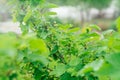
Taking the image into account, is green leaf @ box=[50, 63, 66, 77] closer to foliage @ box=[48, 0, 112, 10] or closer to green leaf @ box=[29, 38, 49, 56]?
green leaf @ box=[29, 38, 49, 56]

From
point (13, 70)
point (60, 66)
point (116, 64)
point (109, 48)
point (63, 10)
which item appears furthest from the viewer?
point (63, 10)

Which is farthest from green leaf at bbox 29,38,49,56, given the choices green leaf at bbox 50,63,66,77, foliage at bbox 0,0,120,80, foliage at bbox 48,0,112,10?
foliage at bbox 48,0,112,10

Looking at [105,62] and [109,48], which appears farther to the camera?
[109,48]

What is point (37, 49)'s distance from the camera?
46.3 inches

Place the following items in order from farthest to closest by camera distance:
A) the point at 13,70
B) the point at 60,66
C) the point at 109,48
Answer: the point at 60,66
the point at 109,48
the point at 13,70

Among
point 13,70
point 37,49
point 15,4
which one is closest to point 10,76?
point 13,70

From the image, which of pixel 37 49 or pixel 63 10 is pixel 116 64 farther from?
pixel 63 10

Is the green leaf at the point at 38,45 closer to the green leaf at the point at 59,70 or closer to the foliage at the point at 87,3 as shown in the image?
the green leaf at the point at 59,70

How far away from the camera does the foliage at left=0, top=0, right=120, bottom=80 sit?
3.63 ft

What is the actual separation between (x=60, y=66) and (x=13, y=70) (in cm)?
51

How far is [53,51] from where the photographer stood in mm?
1797

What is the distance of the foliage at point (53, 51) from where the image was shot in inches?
43.5

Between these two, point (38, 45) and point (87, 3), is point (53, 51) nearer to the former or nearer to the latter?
point (38, 45)

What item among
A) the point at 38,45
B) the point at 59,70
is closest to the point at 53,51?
the point at 59,70
